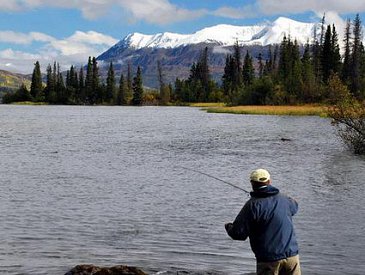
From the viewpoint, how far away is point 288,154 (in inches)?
1483

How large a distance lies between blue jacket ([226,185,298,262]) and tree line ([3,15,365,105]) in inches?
3197

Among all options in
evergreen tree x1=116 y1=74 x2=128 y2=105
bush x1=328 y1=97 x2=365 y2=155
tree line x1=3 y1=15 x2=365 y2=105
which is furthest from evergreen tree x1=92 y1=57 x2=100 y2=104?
bush x1=328 y1=97 x2=365 y2=155

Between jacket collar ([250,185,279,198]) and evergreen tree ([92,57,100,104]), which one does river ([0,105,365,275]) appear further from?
evergreen tree ([92,57,100,104])

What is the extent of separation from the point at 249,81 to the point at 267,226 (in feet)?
479

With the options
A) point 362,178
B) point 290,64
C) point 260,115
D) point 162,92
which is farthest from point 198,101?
point 362,178

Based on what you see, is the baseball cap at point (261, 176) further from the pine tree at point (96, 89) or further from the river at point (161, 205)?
the pine tree at point (96, 89)

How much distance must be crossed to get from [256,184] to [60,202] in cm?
1406

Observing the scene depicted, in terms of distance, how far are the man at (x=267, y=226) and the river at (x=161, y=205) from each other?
14.9 ft

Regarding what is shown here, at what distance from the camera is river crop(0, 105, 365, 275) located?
45.0 ft

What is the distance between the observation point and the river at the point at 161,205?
13711 mm

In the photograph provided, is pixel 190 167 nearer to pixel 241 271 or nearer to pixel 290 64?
pixel 241 271

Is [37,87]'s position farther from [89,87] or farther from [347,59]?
[347,59]

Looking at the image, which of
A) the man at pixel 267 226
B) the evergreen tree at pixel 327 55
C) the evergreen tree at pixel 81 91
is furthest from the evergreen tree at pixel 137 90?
the man at pixel 267 226

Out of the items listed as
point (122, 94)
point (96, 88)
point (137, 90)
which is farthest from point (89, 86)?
point (137, 90)
